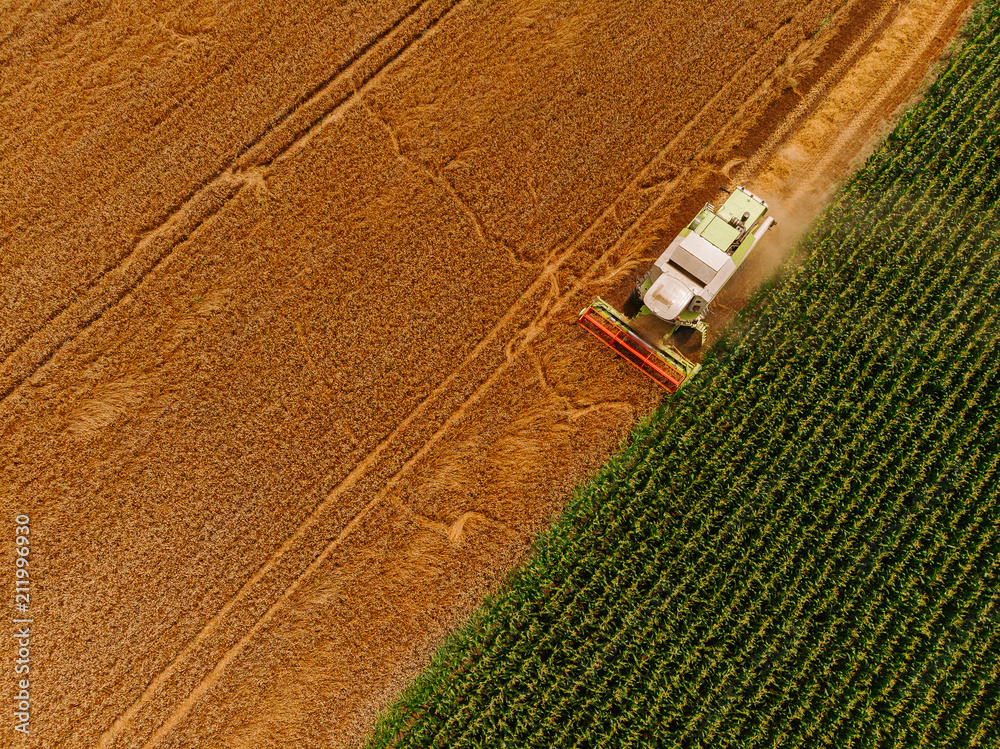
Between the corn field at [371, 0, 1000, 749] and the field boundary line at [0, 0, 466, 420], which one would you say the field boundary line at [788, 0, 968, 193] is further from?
the field boundary line at [0, 0, 466, 420]

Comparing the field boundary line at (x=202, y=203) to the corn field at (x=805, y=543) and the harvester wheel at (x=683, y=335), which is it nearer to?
the harvester wheel at (x=683, y=335)

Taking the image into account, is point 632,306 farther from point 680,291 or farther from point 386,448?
point 386,448

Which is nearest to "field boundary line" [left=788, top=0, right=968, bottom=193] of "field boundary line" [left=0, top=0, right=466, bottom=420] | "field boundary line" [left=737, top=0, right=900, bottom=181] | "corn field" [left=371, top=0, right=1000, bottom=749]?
"field boundary line" [left=737, top=0, right=900, bottom=181]

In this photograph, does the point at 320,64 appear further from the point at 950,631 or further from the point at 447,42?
the point at 950,631

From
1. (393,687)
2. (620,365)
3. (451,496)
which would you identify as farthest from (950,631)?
(393,687)

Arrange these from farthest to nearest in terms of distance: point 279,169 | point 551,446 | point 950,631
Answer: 1. point 279,169
2. point 551,446
3. point 950,631
